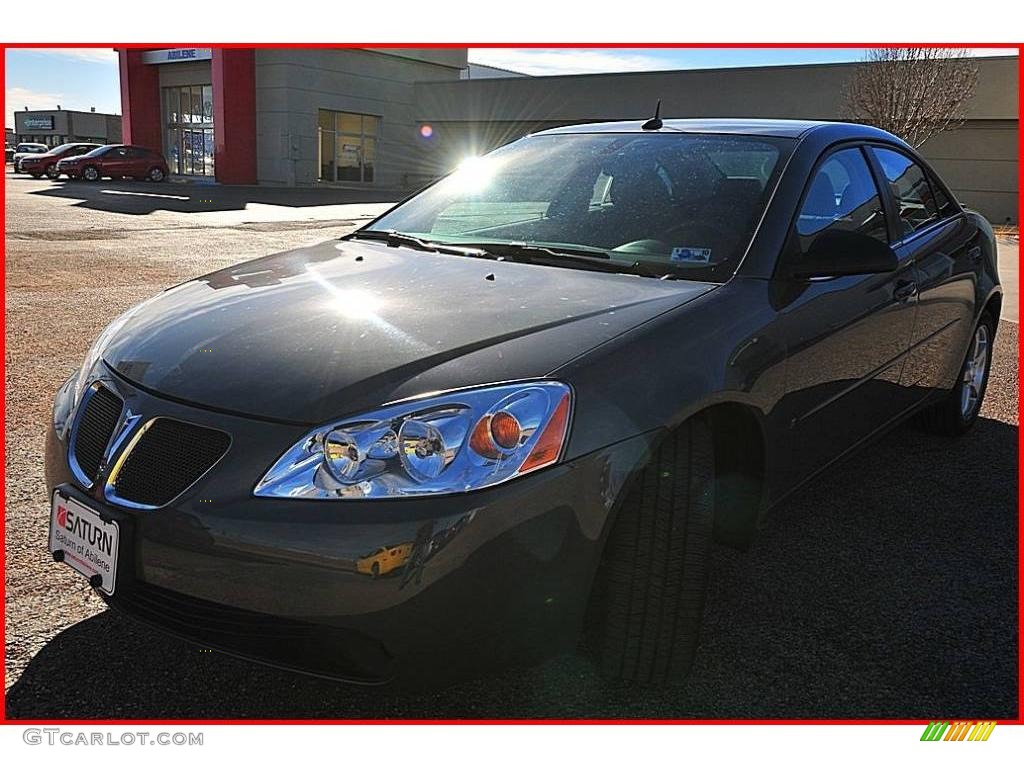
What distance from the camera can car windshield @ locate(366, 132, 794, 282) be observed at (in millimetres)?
2969

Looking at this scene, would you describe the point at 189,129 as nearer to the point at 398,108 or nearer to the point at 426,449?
the point at 398,108

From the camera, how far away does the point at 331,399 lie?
2.12 metres

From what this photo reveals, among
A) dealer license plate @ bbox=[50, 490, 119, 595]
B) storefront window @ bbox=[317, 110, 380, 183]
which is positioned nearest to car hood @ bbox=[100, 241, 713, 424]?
dealer license plate @ bbox=[50, 490, 119, 595]

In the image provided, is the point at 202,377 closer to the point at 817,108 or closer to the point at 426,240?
the point at 426,240

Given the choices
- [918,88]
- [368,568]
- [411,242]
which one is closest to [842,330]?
[411,242]

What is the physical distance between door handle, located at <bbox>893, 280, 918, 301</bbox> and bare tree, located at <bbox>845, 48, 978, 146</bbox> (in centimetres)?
2633

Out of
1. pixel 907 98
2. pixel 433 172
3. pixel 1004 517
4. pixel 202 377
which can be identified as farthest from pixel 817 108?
pixel 202 377

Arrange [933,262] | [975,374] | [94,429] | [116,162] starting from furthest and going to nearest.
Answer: [116,162] < [975,374] < [933,262] < [94,429]

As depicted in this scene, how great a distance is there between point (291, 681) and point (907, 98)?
29591 millimetres

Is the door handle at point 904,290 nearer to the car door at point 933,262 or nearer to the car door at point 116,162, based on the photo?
the car door at point 933,262

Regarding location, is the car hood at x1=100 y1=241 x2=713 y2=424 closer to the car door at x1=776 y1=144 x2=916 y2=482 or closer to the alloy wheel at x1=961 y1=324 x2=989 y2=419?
the car door at x1=776 y1=144 x2=916 y2=482

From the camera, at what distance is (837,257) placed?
9.50ft

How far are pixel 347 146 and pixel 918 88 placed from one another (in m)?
22.7

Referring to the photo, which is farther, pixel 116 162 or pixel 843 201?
pixel 116 162
